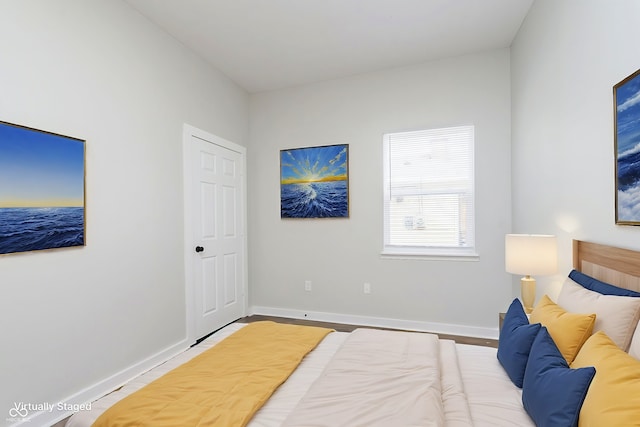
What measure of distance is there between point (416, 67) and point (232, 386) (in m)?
3.48

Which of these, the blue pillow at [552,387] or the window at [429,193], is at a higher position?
the window at [429,193]

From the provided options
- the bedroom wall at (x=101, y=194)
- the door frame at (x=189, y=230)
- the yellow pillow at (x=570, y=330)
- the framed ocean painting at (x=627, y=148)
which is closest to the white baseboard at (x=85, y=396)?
the bedroom wall at (x=101, y=194)

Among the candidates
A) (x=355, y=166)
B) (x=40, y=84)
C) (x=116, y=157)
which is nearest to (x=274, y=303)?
(x=355, y=166)

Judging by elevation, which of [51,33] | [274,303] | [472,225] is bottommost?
[274,303]

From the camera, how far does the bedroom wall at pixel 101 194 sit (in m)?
1.87

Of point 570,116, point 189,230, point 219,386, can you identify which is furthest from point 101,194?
point 570,116

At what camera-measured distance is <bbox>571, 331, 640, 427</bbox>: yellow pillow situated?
83 cm

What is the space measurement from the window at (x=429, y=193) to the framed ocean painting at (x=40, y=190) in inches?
111

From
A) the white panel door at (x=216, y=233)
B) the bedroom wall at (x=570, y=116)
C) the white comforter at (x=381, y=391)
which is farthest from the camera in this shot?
the white panel door at (x=216, y=233)

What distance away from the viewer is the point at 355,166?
148 inches

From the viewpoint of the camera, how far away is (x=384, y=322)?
3.67 metres

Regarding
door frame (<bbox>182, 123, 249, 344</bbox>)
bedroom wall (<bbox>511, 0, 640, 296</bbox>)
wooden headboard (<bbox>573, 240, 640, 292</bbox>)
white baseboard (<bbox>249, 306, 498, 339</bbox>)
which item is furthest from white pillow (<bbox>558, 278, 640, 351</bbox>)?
door frame (<bbox>182, 123, 249, 344</bbox>)

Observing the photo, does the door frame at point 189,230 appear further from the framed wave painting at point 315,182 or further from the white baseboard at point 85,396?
the framed wave painting at point 315,182

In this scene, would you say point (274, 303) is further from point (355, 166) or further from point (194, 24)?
point (194, 24)
